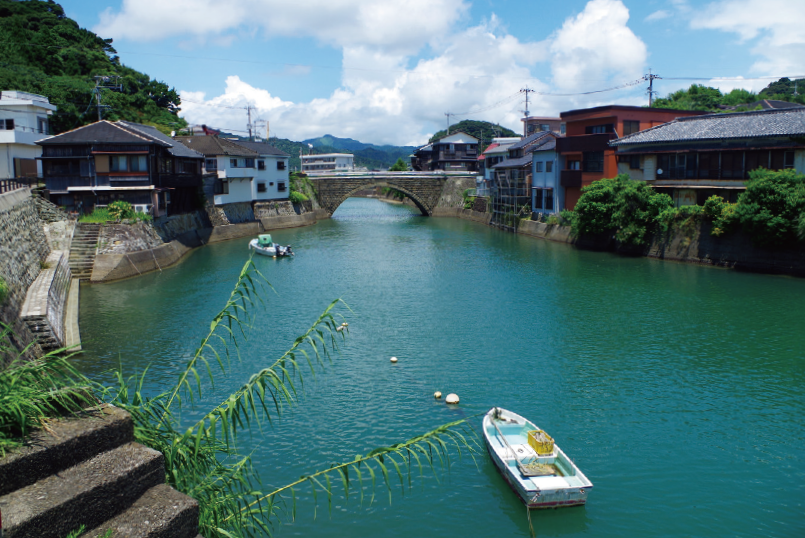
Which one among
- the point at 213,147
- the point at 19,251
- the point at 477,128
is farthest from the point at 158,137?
the point at 477,128

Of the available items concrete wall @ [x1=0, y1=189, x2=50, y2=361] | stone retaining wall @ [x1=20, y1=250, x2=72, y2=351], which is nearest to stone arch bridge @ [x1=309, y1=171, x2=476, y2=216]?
concrete wall @ [x1=0, y1=189, x2=50, y2=361]

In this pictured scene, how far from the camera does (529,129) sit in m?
84.5

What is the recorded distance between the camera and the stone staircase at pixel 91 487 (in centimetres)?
470

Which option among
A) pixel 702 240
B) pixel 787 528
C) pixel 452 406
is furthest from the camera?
pixel 702 240

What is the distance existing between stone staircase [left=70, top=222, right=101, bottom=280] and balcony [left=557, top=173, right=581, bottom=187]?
118 ft

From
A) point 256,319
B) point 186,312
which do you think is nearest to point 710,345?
point 256,319

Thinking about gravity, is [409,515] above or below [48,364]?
below

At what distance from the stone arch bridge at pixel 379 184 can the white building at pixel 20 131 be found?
108ft

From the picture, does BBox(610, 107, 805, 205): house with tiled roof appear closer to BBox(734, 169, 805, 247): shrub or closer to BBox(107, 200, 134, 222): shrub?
BBox(734, 169, 805, 247): shrub

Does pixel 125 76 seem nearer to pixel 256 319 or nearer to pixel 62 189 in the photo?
pixel 62 189

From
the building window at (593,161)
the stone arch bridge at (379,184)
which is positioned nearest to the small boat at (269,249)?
the building window at (593,161)

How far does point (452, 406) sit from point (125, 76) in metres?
70.1

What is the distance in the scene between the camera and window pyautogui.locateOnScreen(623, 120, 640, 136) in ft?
156

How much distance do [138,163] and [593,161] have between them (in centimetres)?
3480
